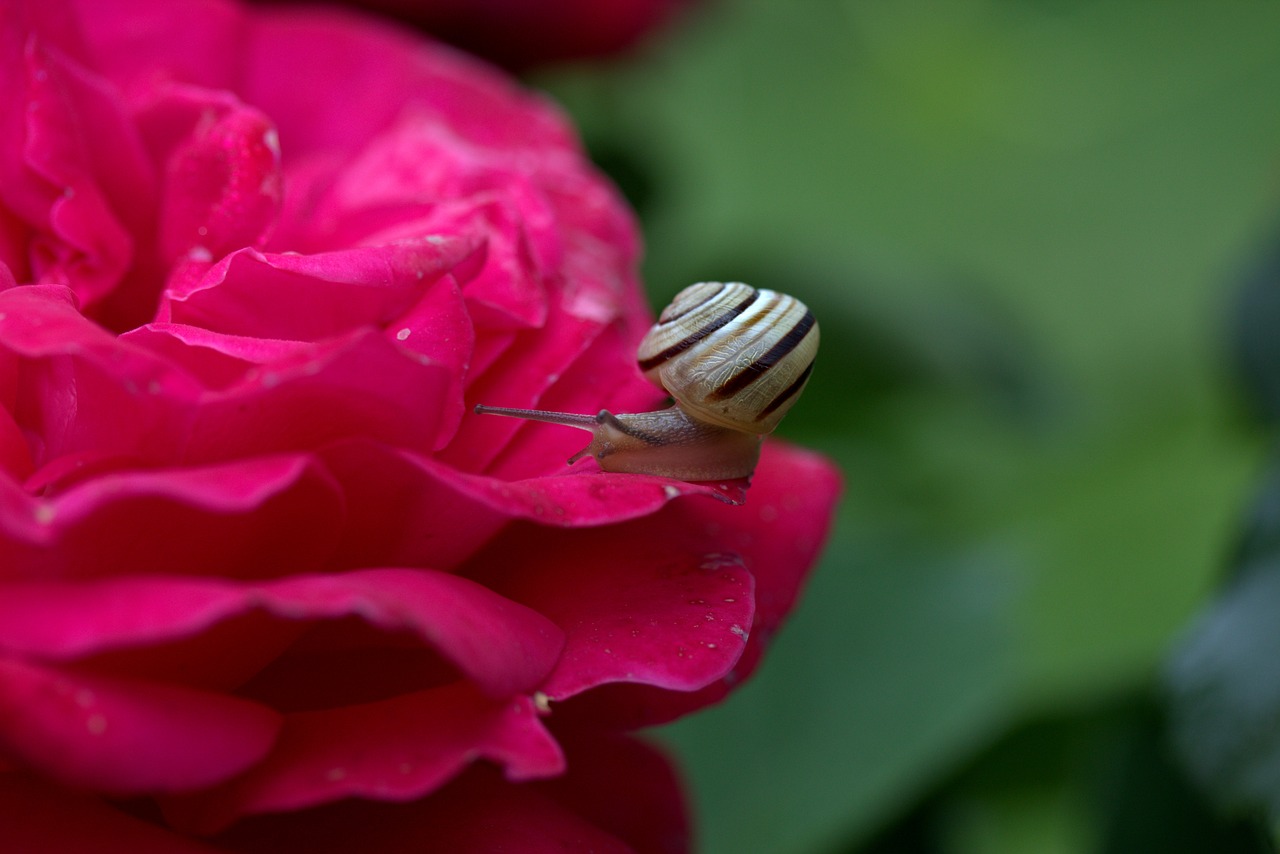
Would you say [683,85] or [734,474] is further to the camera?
[683,85]

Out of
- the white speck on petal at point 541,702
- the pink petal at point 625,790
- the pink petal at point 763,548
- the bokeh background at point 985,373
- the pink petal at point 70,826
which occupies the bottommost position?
the bokeh background at point 985,373

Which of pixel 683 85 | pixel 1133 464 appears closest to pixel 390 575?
pixel 1133 464

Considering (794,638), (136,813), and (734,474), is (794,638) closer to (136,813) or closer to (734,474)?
(734,474)

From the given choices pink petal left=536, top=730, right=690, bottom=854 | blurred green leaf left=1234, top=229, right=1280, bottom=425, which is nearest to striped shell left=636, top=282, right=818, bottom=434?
pink petal left=536, top=730, right=690, bottom=854

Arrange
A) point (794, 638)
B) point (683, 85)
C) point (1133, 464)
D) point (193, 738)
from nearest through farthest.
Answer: point (193, 738), point (794, 638), point (1133, 464), point (683, 85)

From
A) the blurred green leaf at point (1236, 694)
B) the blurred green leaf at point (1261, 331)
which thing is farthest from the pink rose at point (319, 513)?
the blurred green leaf at point (1261, 331)

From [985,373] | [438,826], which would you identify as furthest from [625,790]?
[985,373]

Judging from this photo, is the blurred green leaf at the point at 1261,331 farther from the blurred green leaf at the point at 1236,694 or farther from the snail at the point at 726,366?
the snail at the point at 726,366
